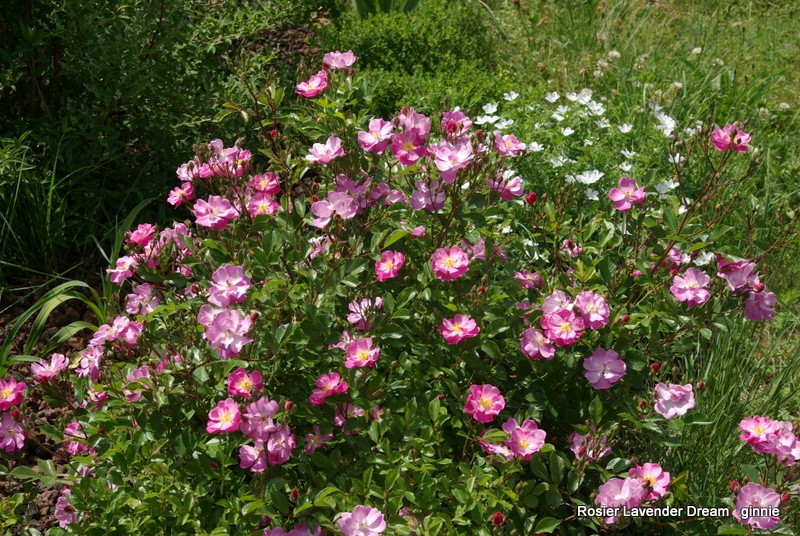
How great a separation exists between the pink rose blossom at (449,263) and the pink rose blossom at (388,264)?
8cm

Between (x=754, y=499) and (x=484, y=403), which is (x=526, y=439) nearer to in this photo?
(x=484, y=403)

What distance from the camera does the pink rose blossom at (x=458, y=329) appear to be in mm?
1869

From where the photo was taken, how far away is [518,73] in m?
4.56

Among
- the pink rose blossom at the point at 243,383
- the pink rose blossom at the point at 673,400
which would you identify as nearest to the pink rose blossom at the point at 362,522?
the pink rose blossom at the point at 243,383

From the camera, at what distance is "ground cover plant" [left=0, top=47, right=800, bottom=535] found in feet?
5.92

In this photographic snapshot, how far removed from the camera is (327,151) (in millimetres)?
2096

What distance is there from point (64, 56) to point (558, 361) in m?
2.39

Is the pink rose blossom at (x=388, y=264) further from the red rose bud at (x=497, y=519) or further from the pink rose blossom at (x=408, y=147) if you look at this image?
the red rose bud at (x=497, y=519)

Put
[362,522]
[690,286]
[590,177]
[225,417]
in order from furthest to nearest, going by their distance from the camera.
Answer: [590,177] → [690,286] → [225,417] → [362,522]

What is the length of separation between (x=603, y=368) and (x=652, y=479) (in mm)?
261

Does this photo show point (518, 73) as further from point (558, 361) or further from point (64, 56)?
point (558, 361)

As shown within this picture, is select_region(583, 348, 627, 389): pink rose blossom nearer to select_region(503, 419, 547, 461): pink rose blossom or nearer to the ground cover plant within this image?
the ground cover plant

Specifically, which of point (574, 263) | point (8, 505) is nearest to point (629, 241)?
point (574, 263)

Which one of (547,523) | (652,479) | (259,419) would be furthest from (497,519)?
(259,419)
